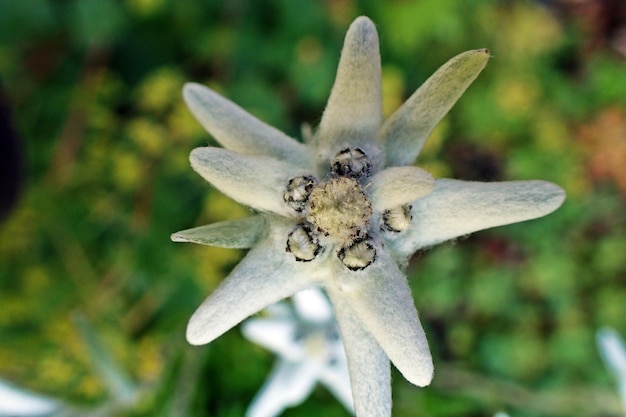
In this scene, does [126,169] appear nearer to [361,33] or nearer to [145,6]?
[145,6]

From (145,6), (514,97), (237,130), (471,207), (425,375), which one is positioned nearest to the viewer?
(425,375)

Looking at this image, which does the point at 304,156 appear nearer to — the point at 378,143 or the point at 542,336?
the point at 378,143

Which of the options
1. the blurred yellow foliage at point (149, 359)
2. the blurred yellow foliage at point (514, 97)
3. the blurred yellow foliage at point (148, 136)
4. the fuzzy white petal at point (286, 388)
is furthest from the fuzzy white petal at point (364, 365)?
the blurred yellow foliage at point (514, 97)

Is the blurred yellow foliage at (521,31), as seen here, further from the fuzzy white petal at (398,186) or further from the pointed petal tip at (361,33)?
the fuzzy white petal at (398,186)

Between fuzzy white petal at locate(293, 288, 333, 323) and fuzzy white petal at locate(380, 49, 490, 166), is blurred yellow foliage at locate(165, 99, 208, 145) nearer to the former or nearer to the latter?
fuzzy white petal at locate(293, 288, 333, 323)

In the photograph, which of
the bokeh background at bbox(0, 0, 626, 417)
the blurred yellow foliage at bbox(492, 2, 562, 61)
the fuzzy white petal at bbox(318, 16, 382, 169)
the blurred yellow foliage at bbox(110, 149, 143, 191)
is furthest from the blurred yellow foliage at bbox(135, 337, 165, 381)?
the blurred yellow foliage at bbox(492, 2, 562, 61)

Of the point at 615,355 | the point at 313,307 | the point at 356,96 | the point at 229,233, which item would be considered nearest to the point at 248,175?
the point at 229,233

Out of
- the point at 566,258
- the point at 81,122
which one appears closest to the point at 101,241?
the point at 81,122

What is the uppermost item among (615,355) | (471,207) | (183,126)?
(471,207)
